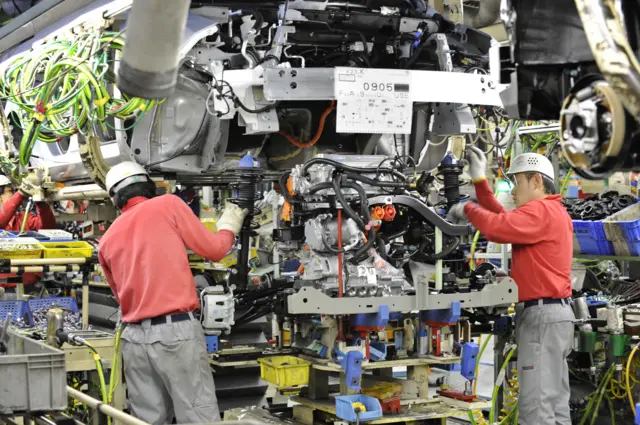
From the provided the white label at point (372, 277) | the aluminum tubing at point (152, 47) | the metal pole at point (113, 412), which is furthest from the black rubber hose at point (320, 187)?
the aluminum tubing at point (152, 47)

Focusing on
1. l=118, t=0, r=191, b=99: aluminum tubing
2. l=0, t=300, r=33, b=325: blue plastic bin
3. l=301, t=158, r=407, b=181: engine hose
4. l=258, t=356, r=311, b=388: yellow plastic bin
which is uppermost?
l=118, t=0, r=191, b=99: aluminum tubing

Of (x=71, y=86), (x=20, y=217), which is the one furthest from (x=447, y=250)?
(x=20, y=217)

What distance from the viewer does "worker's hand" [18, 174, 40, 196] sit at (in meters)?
9.93

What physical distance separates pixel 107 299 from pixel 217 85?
4.70m

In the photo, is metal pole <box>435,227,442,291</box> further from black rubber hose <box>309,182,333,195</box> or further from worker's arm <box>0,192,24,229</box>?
worker's arm <box>0,192,24,229</box>

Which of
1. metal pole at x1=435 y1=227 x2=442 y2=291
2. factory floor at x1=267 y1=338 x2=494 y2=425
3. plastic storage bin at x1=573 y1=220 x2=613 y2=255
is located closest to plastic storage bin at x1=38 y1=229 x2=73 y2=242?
factory floor at x1=267 y1=338 x2=494 y2=425

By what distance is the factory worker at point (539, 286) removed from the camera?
6.52 metres

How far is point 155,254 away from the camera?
610 centimetres

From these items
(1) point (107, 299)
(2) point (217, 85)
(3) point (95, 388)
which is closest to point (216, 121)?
(2) point (217, 85)

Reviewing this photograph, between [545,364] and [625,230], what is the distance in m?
1.31

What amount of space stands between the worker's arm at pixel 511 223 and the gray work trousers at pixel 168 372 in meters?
2.07

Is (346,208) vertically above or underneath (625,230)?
above

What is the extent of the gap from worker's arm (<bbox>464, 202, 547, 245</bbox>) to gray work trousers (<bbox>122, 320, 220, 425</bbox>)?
2.07 m

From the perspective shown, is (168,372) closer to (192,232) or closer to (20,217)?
(192,232)
